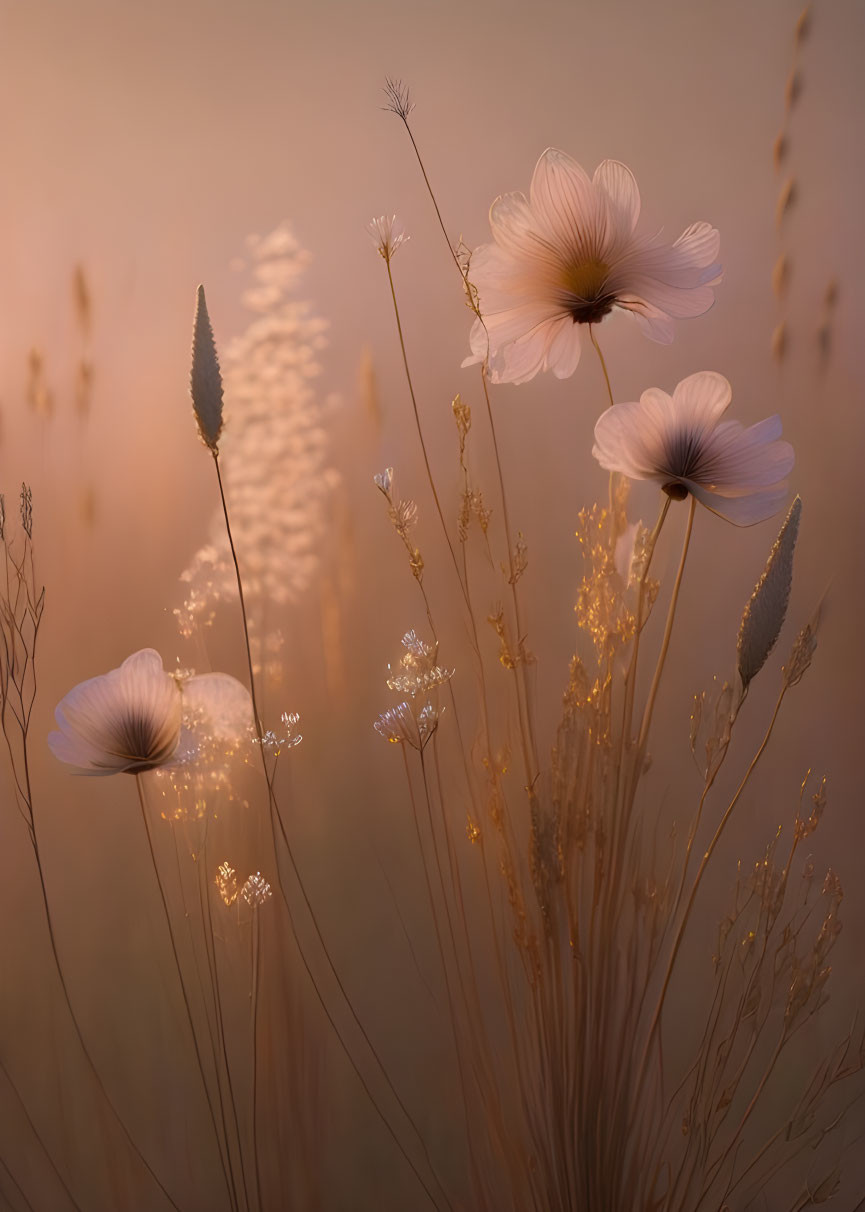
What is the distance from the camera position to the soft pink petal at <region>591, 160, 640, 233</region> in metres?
0.91

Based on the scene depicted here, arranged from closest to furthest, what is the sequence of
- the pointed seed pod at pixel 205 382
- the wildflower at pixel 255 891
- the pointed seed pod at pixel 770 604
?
the pointed seed pod at pixel 770 604
the pointed seed pod at pixel 205 382
the wildflower at pixel 255 891

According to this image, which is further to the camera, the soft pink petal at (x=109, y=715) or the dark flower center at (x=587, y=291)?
the soft pink petal at (x=109, y=715)

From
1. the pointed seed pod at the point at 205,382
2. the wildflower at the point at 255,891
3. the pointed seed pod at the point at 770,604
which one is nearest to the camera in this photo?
the pointed seed pod at the point at 770,604

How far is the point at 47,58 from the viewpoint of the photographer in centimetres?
120

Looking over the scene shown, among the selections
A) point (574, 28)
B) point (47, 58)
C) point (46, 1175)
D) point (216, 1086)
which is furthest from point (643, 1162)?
point (47, 58)

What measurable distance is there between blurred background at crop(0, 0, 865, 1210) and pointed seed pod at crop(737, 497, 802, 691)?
0.16 meters

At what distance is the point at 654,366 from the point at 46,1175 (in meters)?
1.31

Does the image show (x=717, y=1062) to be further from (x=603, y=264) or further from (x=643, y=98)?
(x=643, y=98)

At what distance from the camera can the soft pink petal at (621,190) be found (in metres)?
0.91

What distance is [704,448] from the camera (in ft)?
2.94

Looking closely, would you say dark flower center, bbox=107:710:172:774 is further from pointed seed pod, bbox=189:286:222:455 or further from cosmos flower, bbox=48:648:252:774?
pointed seed pod, bbox=189:286:222:455

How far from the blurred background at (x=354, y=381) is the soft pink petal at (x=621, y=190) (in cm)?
15

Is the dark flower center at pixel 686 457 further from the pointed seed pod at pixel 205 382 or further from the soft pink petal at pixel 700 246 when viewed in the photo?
the pointed seed pod at pixel 205 382

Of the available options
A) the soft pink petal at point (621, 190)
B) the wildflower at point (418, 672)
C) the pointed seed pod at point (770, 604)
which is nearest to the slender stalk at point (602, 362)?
the soft pink petal at point (621, 190)
